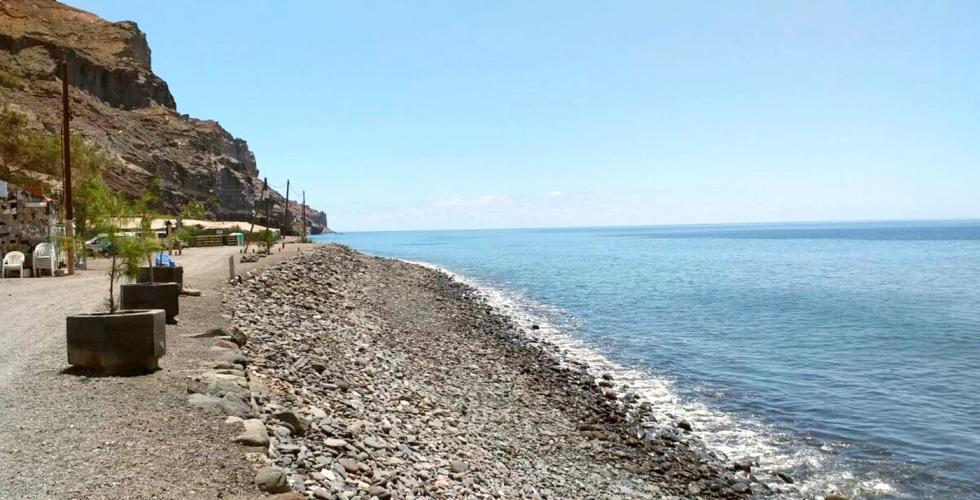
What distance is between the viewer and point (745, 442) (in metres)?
14.4

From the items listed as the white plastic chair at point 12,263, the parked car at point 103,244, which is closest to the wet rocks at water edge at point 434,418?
A: the parked car at point 103,244

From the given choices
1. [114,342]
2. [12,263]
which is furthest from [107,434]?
[12,263]

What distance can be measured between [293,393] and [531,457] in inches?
184

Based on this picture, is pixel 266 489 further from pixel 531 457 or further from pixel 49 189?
pixel 49 189

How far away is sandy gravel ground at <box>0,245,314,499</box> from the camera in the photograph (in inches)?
225

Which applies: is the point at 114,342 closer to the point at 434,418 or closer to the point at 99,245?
the point at 434,418

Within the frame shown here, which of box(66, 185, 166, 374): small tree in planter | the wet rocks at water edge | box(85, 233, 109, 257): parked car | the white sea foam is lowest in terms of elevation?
the white sea foam

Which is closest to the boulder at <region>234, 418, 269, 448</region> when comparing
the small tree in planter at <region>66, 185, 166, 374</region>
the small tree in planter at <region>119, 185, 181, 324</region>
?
the small tree in planter at <region>66, 185, 166, 374</region>

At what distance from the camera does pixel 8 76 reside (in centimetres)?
7788

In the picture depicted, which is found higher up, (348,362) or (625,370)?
(348,362)

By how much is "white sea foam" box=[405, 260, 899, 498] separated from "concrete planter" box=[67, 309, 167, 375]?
36.6 feet

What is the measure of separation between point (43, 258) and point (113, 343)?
60.0 ft

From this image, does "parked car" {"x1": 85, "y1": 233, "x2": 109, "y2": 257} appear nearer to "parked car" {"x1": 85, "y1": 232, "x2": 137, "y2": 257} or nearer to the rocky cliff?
"parked car" {"x1": 85, "y1": 232, "x2": 137, "y2": 257}

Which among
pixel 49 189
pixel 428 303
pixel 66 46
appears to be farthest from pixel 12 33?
pixel 428 303
